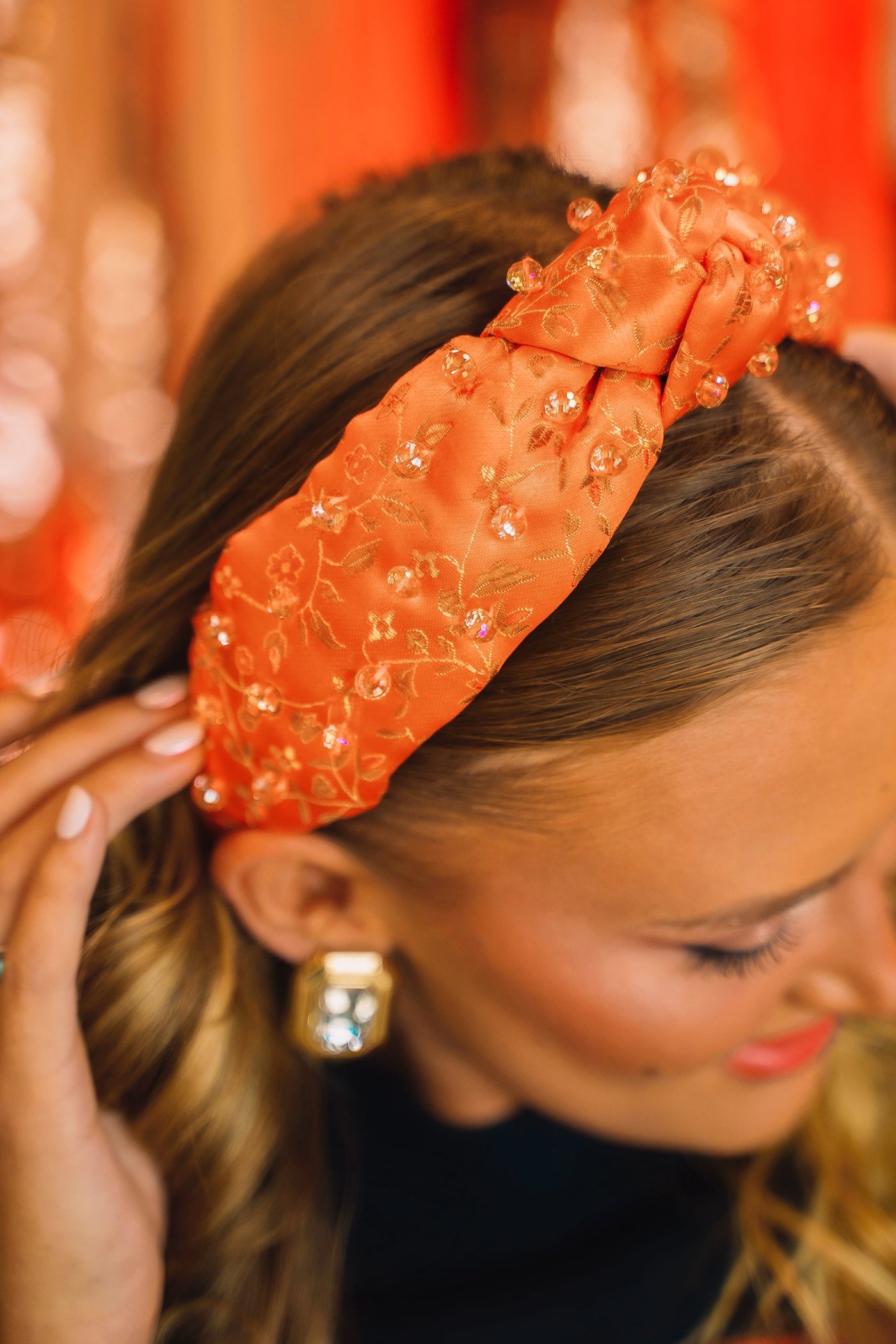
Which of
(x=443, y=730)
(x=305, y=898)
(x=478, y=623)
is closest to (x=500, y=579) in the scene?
(x=478, y=623)

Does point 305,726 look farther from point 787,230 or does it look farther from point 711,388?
point 787,230

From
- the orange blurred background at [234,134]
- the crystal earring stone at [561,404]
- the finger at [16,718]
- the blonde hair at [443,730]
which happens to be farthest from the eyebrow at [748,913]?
the orange blurred background at [234,134]

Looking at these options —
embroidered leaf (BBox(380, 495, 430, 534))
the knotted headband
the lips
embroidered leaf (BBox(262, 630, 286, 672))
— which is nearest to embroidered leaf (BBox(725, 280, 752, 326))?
the knotted headband

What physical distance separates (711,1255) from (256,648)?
0.79 metres

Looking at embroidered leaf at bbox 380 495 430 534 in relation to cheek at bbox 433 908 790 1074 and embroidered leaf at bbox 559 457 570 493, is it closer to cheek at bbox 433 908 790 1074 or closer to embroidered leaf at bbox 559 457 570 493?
embroidered leaf at bbox 559 457 570 493

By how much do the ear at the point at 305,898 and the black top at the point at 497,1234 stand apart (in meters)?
0.27

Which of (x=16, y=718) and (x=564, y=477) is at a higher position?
(x=564, y=477)

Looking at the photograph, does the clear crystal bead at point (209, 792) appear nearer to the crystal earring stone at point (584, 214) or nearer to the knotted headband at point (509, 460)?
the knotted headband at point (509, 460)

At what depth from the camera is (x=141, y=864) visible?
0.85 metres

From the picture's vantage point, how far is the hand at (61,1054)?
2.37ft

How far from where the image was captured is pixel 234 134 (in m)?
1.46

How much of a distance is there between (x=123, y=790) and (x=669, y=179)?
555mm

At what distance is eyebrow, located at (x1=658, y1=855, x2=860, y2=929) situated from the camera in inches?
26.7

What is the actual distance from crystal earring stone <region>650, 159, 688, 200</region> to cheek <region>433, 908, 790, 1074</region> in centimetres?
47
